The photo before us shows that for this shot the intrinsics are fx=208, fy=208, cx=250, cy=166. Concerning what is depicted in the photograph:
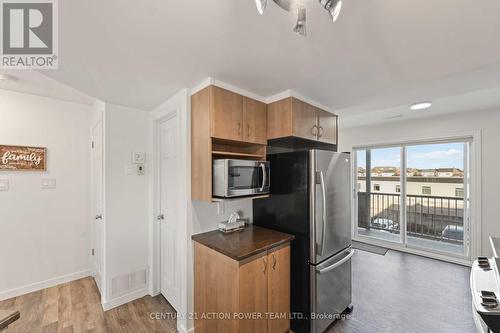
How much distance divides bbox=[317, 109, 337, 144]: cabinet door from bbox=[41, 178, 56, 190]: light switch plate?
3484 millimetres

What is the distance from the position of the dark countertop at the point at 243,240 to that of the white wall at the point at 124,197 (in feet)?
3.47

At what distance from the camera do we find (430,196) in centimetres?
384

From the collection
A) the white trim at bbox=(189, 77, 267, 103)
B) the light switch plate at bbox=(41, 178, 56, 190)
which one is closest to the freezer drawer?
the white trim at bbox=(189, 77, 267, 103)

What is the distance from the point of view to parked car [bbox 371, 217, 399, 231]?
429 centimetres

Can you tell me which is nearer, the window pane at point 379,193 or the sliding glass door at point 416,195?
the sliding glass door at point 416,195

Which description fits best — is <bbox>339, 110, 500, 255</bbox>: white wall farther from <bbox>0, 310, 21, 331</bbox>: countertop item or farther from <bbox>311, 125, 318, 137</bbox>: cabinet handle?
<bbox>0, 310, 21, 331</bbox>: countertop item

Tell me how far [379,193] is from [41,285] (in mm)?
5805

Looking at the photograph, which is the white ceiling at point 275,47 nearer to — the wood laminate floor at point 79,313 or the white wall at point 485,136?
the white wall at point 485,136

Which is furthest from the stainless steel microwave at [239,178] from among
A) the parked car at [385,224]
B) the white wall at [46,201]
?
the parked car at [385,224]

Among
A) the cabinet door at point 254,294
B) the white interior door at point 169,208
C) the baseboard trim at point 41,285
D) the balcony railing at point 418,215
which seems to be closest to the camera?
the cabinet door at point 254,294

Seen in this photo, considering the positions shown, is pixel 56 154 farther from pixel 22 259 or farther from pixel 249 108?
pixel 249 108

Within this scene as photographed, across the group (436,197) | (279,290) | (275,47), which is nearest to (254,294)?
(279,290)

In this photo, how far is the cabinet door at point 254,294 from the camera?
5.11 feet

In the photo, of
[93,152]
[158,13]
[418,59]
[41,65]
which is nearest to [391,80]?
[418,59]
